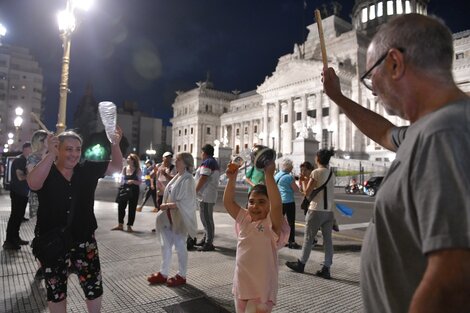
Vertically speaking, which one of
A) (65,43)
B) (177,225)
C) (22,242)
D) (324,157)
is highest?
(65,43)

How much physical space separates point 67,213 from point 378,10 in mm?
79448

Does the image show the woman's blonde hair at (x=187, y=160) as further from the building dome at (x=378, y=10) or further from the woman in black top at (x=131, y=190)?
the building dome at (x=378, y=10)

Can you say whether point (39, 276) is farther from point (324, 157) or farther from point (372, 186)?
point (372, 186)

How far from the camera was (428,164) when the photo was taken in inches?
41.1

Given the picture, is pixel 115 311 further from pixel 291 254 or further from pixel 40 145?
pixel 291 254

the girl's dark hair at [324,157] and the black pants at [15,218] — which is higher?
the girl's dark hair at [324,157]

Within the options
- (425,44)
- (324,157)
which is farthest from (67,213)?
(324,157)

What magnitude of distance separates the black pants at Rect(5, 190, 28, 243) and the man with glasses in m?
6.91

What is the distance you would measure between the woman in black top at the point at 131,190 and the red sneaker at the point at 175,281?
415 centimetres

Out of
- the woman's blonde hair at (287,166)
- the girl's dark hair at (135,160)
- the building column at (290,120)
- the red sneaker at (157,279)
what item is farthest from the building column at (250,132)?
the red sneaker at (157,279)

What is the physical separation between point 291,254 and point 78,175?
436 cm

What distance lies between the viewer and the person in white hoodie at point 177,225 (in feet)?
14.8

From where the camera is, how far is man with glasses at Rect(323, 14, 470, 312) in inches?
38.8

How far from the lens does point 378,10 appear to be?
69.4m
